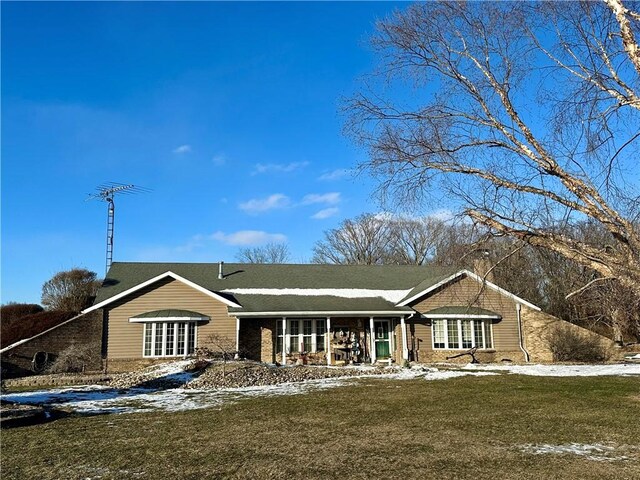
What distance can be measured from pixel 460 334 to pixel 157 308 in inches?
540

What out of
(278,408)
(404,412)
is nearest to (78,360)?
(278,408)

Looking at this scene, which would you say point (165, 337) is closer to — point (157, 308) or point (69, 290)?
point (157, 308)

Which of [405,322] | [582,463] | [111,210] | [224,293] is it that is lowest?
[582,463]

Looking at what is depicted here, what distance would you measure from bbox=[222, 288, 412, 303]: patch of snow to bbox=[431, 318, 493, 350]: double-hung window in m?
2.37

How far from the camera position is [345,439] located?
25.3 ft

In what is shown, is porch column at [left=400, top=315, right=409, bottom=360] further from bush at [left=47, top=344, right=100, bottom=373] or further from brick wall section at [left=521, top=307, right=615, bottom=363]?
bush at [left=47, top=344, right=100, bottom=373]

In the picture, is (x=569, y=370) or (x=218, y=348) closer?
(x=569, y=370)

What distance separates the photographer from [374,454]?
6.74 meters

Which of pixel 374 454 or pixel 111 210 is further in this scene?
pixel 111 210

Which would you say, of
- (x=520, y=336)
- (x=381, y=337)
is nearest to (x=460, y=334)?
(x=520, y=336)

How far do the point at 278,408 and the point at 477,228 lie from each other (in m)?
5.65

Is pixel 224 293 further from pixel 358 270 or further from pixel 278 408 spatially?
pixel 278 408

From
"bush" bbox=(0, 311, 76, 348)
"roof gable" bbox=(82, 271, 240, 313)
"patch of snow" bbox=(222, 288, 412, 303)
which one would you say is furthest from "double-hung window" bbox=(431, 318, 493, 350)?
"bush" bbox=(0, 311, 76, 348)

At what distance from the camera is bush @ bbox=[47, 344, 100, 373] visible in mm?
20484
